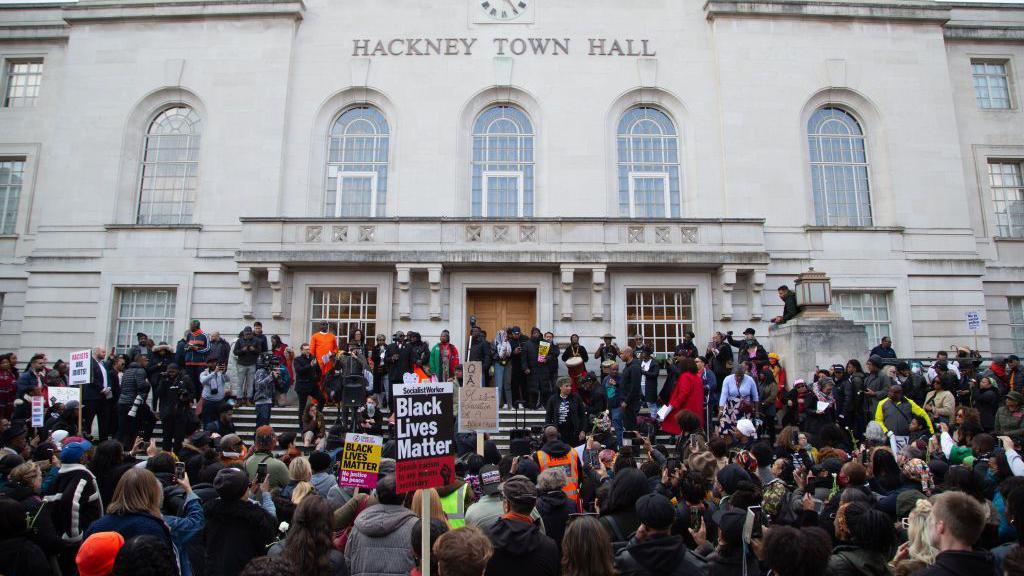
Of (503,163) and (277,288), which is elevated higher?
(503,163)

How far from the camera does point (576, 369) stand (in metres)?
16.7

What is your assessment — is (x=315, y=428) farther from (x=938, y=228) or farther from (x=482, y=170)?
(x=938, y=228)

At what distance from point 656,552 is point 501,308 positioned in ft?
53.0

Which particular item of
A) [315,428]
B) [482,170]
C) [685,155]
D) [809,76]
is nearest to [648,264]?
[685,155]

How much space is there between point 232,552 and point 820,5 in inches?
952

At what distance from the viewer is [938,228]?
21516 mm

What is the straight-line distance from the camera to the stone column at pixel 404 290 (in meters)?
19.6

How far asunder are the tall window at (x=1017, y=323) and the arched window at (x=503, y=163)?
16.7m

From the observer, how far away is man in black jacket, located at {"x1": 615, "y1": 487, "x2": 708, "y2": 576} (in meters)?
4.51

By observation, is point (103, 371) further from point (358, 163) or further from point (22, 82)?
point (22, 82)

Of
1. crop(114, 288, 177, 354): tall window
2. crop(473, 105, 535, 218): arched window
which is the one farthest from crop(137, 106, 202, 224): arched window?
crop(473, 105, 535, 218): arched window

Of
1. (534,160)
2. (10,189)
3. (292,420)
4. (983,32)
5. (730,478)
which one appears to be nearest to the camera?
(730,478)

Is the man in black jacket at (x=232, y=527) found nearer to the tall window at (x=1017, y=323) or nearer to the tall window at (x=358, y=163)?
the tall window at (x=358, y=163)

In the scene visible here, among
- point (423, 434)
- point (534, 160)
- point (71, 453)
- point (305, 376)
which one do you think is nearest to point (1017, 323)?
point (534, 160)
